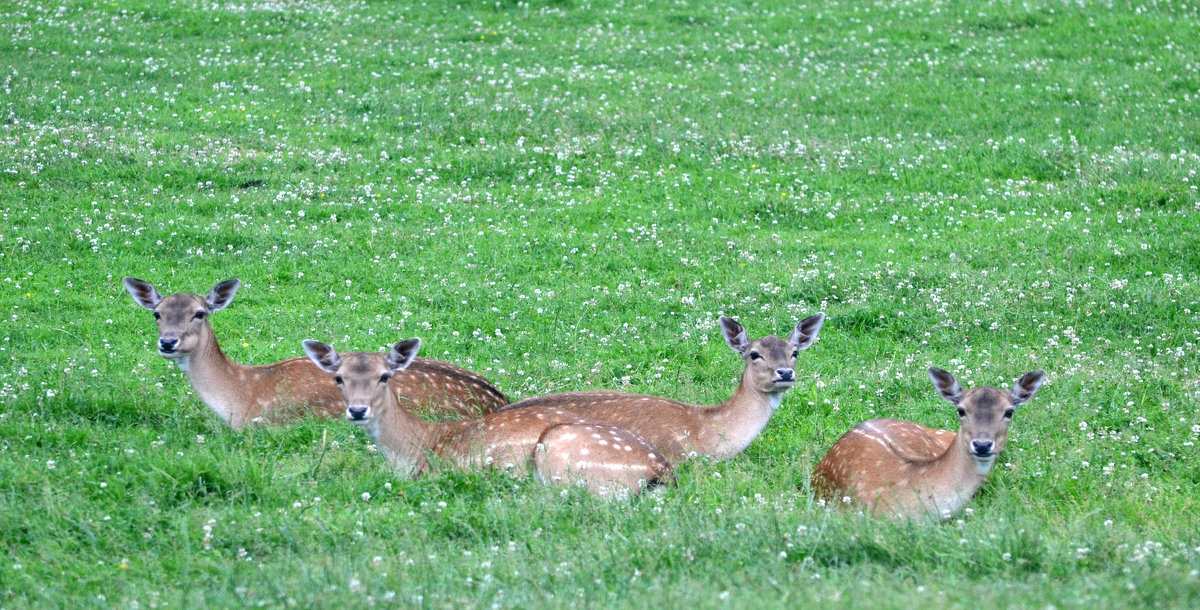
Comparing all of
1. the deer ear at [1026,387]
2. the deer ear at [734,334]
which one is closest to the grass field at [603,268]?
the deer ear at [1026,387]

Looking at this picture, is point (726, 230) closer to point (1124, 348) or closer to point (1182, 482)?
point (1124, 348)

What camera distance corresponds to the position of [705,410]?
923cm

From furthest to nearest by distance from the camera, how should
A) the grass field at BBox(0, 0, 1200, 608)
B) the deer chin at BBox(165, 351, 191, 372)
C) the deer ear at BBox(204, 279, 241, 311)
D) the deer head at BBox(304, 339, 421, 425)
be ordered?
the deer ear at BBox(204, 279, 241, 311)
the deer chin at BBox(165, 351, 191, 372)
the deer head at BBox(304, 339, 421, 425)
the grass field at BBox(0, 0, 1200, 608)

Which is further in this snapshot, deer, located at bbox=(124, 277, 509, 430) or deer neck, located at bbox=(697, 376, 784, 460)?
deer, located at bbox=(124, 277, 509, 430)

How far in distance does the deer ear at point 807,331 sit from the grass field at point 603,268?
19.1 inches

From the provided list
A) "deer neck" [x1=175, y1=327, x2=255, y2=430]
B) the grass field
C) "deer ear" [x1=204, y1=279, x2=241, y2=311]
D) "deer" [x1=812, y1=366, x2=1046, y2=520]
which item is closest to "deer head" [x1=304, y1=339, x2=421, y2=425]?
the grass field

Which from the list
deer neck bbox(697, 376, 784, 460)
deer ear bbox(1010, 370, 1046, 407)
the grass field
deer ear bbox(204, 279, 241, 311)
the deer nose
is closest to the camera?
the grass field

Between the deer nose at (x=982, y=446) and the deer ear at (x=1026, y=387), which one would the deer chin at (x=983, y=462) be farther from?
the deer ear at (x=1026, y=387)

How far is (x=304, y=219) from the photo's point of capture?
15.1 metres

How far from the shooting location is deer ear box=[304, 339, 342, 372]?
8.78 metres

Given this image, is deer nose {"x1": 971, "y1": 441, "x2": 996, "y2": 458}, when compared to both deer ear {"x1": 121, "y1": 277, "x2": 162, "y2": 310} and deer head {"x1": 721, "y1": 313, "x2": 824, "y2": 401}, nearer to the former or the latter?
deer head {"x1": 721, "y1": 313, "x2": 824, "y2": 401}

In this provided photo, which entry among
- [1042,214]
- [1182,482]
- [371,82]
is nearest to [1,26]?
[371,82]

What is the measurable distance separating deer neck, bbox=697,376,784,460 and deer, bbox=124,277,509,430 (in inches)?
63.9

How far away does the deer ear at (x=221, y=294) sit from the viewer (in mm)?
10273
